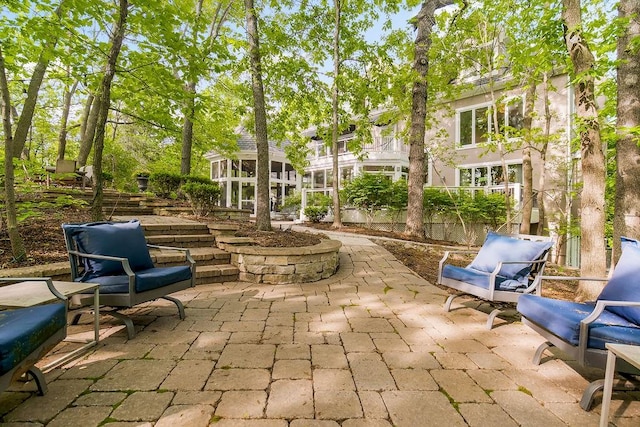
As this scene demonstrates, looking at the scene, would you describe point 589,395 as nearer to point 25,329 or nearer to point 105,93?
point 25,329

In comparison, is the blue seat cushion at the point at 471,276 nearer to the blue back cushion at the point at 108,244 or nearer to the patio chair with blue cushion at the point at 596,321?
the patio chair with blue cushion at the point at 596,321

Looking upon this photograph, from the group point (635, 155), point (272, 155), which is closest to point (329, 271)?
point (635, 155)

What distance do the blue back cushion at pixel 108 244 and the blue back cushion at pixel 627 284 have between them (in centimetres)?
398

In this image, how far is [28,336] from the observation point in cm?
151

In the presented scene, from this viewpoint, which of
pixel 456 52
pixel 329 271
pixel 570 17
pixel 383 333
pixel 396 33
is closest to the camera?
pixel 383 333

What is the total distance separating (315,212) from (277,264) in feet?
20.1

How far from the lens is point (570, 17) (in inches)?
140

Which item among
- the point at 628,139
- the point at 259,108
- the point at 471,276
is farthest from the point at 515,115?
the point at 471,276

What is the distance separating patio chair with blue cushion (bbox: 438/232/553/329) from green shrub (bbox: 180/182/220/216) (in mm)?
5787

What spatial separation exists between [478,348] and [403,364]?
0.75 meters

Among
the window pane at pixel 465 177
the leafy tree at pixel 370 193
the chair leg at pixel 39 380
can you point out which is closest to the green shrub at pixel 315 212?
the leafy tree at pixel 370 193

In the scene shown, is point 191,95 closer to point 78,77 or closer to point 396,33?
point 78,77

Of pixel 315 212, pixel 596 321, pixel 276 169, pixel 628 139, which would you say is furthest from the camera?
pixel 276 169

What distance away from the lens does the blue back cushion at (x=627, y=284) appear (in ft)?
6.64
